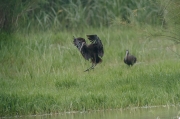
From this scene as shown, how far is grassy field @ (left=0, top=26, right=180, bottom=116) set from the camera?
401 inches

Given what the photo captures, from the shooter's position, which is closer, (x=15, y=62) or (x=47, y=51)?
(x=15, y=62)

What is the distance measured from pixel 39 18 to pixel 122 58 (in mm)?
4628

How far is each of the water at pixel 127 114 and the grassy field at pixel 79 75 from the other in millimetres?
218

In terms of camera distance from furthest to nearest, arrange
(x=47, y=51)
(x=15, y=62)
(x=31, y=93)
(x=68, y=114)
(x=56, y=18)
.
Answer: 1. (x=56, y=18)
2. (x=47, y=51)
3. (x=15, y=62)
4. (x=31, y=93)
5. (x=68, y=114)

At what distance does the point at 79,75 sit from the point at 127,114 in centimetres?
305

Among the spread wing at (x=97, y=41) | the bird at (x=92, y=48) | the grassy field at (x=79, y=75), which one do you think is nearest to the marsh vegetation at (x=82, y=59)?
the grassy field at (x=79, y=75)

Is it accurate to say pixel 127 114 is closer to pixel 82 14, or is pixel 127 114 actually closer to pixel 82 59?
pixel 82 59

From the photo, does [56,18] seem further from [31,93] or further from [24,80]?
[31,93]

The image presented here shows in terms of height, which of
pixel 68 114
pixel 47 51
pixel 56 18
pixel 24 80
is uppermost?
pixel 56 18

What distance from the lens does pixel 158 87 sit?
10766 mm

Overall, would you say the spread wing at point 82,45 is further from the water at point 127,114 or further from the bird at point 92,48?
the water at point 127,114

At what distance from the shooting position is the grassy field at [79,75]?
10180 millimetres

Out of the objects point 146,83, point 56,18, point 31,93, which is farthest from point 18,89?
point 56,18

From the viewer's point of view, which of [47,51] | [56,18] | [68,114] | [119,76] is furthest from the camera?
[56,18]
